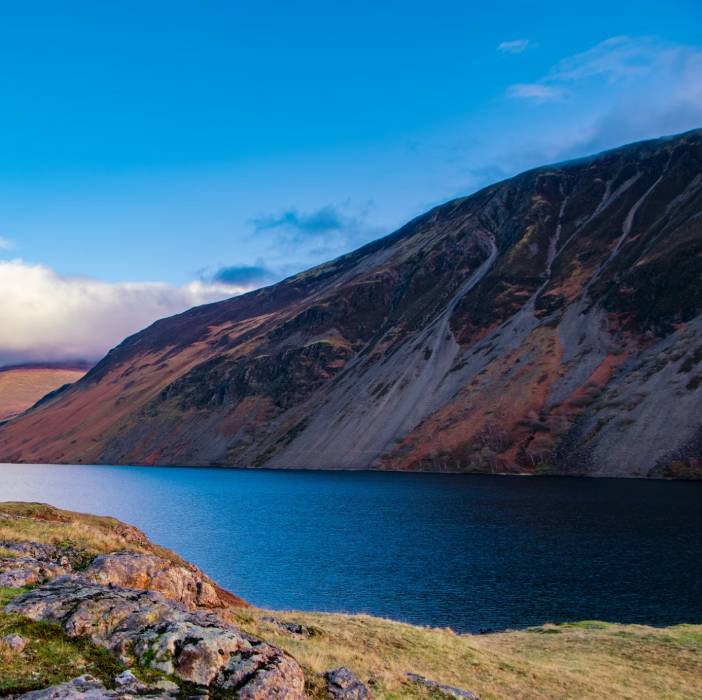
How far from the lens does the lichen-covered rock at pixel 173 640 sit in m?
11.5

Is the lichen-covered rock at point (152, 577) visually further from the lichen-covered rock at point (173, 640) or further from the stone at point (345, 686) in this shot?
the stone at point (345, 686)

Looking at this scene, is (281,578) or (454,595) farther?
(281,578)

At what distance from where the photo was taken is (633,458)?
11250cm

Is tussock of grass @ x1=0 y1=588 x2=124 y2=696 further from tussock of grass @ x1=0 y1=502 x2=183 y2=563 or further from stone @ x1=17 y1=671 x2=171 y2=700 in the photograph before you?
tussock of grass @ x1=0 y1=502 x2=183 y2=563

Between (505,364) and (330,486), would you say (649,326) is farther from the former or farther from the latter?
(330,486)

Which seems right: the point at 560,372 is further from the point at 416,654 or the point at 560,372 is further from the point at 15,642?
the point at 15,642

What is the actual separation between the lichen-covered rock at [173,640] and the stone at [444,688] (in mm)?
4939

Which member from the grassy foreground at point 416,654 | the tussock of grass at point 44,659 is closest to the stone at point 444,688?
the grassy foreground at point 416,654

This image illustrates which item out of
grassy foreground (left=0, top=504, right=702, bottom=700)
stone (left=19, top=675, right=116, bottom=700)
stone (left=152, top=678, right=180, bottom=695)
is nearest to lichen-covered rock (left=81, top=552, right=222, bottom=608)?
grassy foreground (left=0, top=504, right=702, bottom=700)

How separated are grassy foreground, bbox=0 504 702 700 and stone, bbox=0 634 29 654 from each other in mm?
107

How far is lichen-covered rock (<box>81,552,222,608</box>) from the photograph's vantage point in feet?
63.9

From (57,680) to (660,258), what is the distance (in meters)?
170

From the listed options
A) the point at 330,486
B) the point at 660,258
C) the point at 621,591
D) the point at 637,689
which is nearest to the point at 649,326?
the point at 660,258

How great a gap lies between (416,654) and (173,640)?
36.1ft
